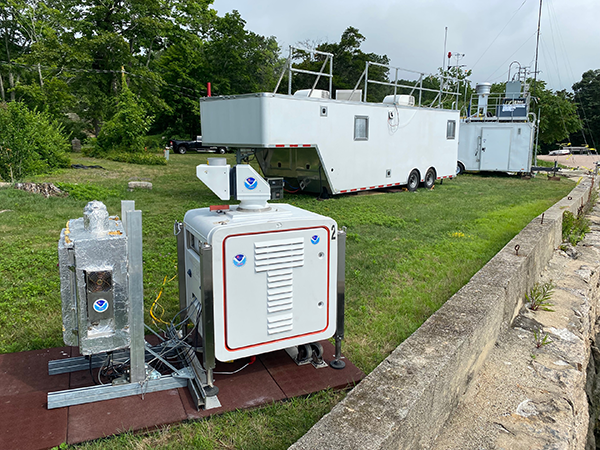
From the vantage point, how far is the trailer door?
21641 millimetres

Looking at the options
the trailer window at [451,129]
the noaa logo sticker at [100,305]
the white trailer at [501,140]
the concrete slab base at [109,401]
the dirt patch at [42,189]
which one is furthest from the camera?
the white trailer at [501,140]

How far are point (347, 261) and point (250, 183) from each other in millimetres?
3468

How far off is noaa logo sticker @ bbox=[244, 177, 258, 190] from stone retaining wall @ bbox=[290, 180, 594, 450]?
5.18ft

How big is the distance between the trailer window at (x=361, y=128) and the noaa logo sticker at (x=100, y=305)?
1080cm

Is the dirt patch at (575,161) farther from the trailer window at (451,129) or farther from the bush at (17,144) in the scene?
the bush at (17,144)

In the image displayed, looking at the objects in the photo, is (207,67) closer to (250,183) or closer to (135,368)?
(250,183)

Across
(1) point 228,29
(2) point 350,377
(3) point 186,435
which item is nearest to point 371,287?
(2) point 350,377

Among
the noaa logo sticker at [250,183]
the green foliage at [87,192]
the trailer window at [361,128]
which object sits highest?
the trailer window at [361,128]

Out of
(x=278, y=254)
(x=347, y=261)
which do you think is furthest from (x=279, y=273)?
(x=347, y=261)

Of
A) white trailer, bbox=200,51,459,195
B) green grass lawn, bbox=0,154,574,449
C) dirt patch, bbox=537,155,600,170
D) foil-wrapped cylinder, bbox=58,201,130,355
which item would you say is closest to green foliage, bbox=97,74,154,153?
green grass lawn, bbox=0,154,574,449

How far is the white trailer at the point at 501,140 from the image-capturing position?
2134 cm

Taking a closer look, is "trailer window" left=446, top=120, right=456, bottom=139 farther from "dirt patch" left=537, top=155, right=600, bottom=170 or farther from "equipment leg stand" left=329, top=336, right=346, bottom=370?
"dirt patch" left=537, top=155, right=600, bottom=170

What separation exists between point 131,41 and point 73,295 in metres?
34.6

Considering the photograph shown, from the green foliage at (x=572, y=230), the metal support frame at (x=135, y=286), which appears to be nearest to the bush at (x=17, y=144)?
the metal support frame at (x=135, y=286)
